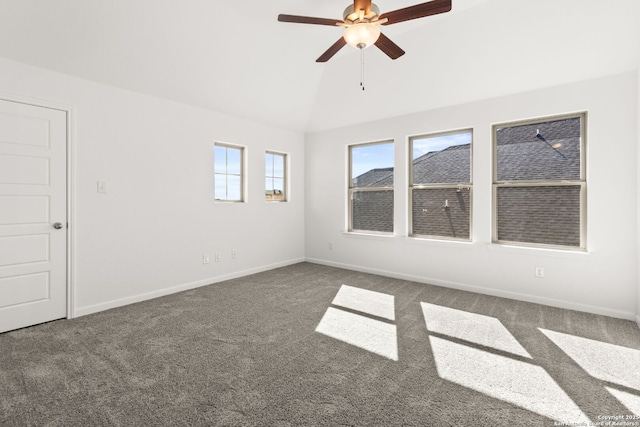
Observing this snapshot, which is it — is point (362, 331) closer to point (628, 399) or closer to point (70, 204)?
point (628, 399)

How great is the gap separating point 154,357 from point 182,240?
2.02m

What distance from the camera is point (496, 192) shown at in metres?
4.04

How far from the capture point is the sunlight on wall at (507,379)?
1825mm

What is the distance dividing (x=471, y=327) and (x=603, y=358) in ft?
3.08

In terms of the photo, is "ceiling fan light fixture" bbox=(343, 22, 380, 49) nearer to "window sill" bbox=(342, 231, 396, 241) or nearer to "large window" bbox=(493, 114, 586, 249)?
"large window" bbox=(493, 114, 586, 249)

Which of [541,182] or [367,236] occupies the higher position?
[541,182]

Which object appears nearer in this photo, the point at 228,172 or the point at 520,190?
the point at 520,190

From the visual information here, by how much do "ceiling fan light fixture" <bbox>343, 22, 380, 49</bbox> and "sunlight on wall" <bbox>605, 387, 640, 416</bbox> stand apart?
2.94 m

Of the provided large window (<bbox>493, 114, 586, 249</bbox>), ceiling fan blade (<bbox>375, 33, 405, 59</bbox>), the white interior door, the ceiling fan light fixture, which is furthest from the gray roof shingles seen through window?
the white interior door

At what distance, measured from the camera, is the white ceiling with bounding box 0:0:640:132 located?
284cm

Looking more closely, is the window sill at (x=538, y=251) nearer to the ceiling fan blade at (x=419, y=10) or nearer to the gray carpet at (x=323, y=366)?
the gray carpet at (x=323, y=366)

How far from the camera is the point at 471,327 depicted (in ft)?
9.78

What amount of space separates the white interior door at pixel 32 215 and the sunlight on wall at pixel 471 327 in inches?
150

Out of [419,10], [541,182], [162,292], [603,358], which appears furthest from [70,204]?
[541,182]
